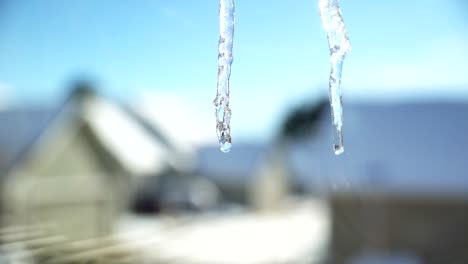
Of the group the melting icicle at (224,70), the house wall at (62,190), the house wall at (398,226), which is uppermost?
the melting icicle at (224,70)

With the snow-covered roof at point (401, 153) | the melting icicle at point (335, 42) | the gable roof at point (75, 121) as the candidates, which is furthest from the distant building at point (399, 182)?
the melting icicle at point (335, 42)

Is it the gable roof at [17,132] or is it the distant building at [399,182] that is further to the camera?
the distant building at [399,182]

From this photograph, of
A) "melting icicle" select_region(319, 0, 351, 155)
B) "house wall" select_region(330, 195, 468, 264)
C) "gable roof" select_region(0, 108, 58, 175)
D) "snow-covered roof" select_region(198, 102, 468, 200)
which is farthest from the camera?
"house wall" select_region(330, 195, 468, 264)

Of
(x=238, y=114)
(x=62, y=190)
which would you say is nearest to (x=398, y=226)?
(x=62, y=190)

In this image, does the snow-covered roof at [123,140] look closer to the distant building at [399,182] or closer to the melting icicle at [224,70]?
the distant building at [399,182]

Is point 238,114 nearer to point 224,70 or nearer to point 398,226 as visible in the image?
point 224,70

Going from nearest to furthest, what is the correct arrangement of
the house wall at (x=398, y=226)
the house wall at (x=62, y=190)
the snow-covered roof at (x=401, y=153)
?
the house wall at (x=62, y=190)
the snow-covered roof at (x=401, y=153)
the house wall at (x=398, y=226)

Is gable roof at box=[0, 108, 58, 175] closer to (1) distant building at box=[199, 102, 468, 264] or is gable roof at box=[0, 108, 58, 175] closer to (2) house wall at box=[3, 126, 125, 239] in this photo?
(2) house wall at box=[3, 126, 125, 239]

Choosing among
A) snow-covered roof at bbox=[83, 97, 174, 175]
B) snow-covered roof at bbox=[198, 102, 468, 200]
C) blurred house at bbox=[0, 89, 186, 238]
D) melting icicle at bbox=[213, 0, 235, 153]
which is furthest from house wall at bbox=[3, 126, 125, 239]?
melting icicle at bbox=[213, 0, 235, 153]
